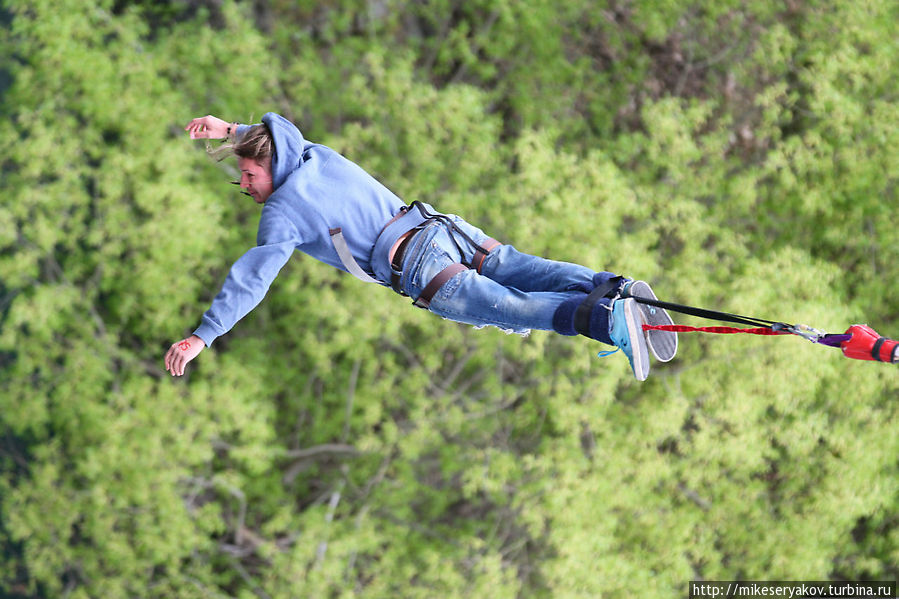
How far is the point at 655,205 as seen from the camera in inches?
384

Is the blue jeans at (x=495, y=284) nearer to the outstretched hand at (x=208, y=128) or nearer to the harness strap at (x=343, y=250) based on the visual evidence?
the harness strap at (x=343, y=250)

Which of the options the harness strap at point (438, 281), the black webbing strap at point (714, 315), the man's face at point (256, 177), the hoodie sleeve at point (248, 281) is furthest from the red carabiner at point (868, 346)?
the man's face at point (256, 177)

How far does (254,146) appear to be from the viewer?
3371 millimetres

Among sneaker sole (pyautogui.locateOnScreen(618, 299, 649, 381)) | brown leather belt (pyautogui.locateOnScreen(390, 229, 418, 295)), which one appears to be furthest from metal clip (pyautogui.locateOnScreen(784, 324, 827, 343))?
brown leather belt (pyautogui.locateOnScreen(390, 229, 418, 295))

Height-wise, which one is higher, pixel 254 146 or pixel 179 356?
pixel 254 146

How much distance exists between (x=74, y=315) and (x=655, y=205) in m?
6.70

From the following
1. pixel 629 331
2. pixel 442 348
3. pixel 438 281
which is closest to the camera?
pixel 629 331

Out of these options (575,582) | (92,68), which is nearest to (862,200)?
(575,582)

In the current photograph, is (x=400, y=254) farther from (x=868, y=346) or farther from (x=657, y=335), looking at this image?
(x=868, y=346)

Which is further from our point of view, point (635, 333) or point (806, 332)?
point (635, 333)

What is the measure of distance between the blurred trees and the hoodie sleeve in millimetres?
5384

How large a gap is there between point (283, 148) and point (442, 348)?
6524mm

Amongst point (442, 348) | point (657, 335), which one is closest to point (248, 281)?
point (657, 335)

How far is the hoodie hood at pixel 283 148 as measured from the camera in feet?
11.1
